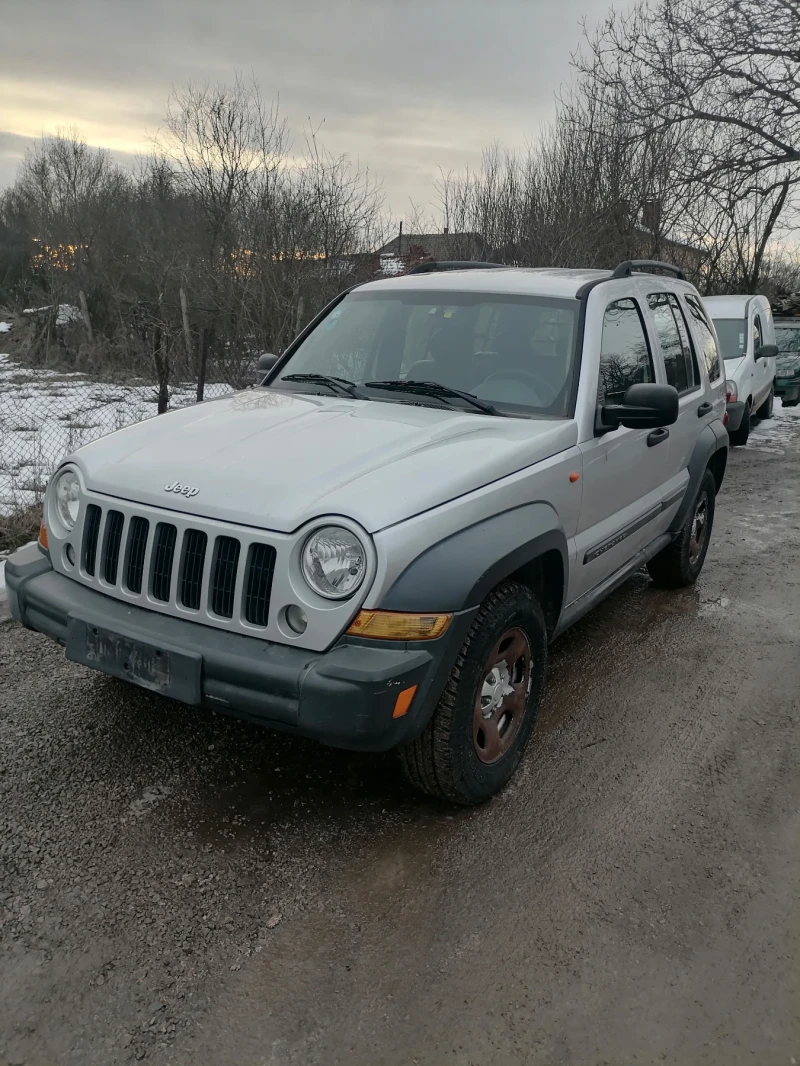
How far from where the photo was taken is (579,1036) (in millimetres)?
2070

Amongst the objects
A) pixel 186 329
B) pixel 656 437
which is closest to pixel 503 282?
pixel 656 437

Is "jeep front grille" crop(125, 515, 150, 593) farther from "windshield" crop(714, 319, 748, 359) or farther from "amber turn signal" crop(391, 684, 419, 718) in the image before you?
"windshield" crop(714, 319, 748, 359)

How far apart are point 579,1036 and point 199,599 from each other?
1.64 metres

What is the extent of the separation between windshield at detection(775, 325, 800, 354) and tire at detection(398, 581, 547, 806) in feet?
47.8

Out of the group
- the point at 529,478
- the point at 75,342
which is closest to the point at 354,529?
the point at 529,478

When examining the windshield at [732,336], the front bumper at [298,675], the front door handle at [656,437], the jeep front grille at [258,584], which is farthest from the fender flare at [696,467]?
the windshield at [732,336]

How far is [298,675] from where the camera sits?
2371mm

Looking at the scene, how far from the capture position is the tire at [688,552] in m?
5.07

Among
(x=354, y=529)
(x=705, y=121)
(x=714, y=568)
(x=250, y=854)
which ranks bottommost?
(x=250, y=854)

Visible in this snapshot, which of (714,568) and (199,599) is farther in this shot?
(714,568)

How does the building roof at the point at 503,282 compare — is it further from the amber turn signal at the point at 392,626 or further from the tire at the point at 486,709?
the amber turn signal at the point at 392,626

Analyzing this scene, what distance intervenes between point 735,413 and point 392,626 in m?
9.37

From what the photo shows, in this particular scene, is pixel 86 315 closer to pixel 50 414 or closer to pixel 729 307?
pixel 50 414

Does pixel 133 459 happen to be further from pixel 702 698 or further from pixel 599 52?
pixel 599 52
